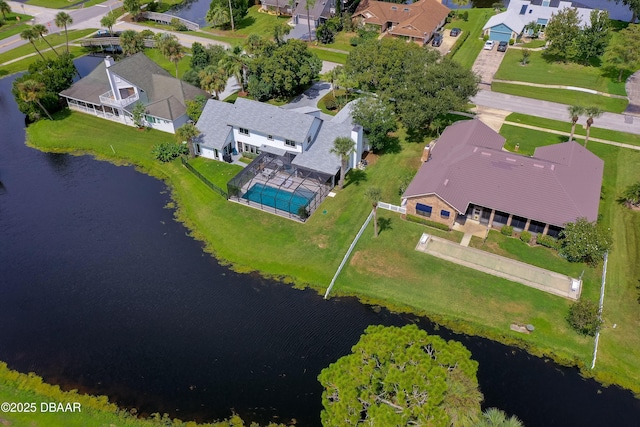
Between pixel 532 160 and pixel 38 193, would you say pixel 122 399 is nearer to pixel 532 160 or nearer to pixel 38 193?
pixel 38 193

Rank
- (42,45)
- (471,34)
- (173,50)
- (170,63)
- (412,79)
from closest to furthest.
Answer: (412,79) < (173,50) < (170,63) < (42,45) < (471,34)

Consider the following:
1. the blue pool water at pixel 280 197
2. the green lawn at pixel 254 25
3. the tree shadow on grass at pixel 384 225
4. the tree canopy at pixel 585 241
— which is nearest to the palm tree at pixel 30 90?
the blue pool water at pixel 280 197

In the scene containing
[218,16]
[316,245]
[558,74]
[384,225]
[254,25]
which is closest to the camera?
[316,245]

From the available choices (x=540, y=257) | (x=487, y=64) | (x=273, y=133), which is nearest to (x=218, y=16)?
(x=273, y=133)

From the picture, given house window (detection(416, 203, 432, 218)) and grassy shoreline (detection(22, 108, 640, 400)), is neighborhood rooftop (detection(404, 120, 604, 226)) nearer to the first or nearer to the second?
house window (detection(416, 203, 432, 218))

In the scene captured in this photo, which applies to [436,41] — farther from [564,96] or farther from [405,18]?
[564,96]

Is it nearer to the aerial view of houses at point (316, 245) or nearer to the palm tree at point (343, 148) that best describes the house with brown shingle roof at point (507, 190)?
the aerial view of houses at point (316, 245)

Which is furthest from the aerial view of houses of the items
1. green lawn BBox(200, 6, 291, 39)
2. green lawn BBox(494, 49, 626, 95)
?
green lawn BBox(200, 6, 291, 39)
